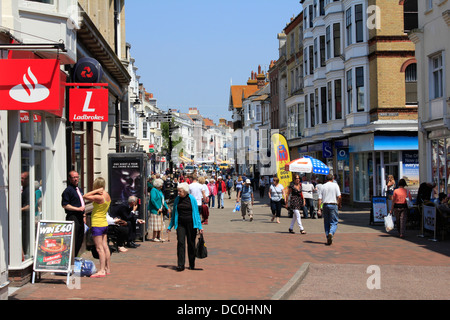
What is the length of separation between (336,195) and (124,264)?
6275 millimetres

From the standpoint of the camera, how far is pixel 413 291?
9.64 m

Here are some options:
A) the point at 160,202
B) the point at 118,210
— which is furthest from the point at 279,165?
the point at 118,210

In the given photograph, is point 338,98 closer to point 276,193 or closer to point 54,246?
point 276,193

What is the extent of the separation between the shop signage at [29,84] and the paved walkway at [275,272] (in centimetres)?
269

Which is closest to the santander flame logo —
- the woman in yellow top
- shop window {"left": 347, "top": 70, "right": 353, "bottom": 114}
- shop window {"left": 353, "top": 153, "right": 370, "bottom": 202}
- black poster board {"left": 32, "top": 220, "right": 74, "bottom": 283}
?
black poster board {"left": 32, "top": 220, "right": 74, "bottom": 283}

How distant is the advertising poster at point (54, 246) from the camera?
32.6 feet

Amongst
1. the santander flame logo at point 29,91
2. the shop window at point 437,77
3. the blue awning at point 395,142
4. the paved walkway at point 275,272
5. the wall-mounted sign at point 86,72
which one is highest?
the shop window at point 437,77

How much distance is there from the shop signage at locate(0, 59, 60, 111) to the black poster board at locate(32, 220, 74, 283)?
2517 millimetres

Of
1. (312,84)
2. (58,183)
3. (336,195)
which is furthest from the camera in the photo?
(312,84)

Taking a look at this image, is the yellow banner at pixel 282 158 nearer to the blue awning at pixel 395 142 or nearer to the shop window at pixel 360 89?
the blue awning at pixel 395 142

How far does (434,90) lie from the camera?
22.2 metres

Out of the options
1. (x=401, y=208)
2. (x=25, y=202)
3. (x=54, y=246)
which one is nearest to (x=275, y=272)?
(x=54, y=246)

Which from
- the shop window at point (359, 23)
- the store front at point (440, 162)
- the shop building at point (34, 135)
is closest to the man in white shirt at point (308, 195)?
the store front at point (440, 162)
